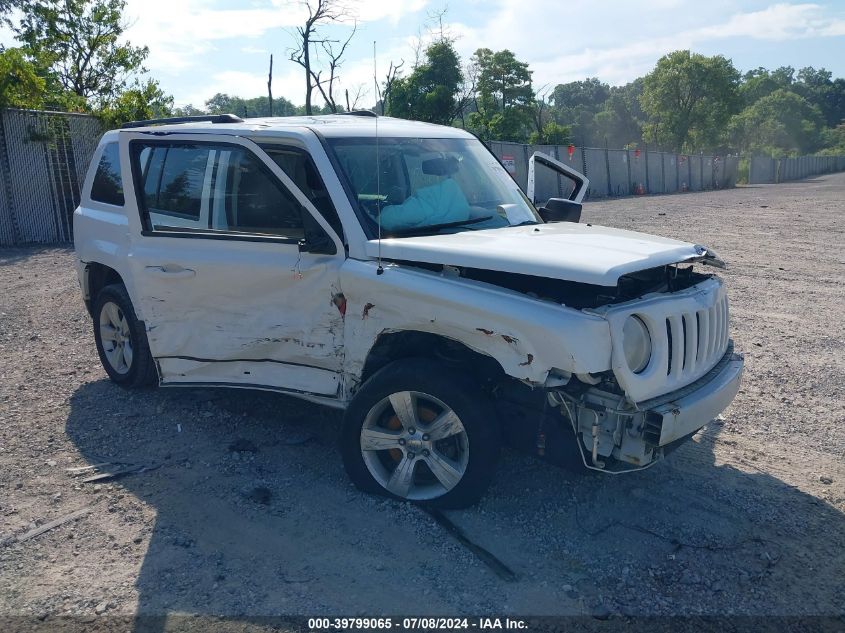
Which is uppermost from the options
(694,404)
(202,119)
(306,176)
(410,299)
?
(202,119)

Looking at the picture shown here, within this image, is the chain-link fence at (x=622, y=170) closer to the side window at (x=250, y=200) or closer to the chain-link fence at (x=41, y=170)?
the chain-link fence at (x=41, y=170)

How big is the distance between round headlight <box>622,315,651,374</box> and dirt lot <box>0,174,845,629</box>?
91 cm

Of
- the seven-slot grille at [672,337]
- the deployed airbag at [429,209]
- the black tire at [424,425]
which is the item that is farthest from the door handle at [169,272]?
the seven-slot grille at [672,337]

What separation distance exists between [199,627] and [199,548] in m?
0.65

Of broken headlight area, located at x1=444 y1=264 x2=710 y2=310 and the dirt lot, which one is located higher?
broken headlight area, located at x1=444 y1=264 x2=710 y2=310

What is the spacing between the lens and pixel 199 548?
3705mm

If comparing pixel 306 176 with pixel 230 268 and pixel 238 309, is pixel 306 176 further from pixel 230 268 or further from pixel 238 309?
pixel 238 309

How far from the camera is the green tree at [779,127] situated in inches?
4001

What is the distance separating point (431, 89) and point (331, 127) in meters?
27.6

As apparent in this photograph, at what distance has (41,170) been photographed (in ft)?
49.8

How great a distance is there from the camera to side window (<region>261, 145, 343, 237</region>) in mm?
4296

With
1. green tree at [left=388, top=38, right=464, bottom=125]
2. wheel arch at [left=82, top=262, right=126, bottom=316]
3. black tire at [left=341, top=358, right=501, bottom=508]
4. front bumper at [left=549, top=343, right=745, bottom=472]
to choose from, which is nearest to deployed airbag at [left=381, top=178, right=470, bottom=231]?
black tire at [left=341, top=358, right=501, bottom=508]

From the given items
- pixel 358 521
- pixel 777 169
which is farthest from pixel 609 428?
pixel 777 169

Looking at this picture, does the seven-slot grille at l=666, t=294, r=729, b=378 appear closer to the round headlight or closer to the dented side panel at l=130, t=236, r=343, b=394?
the round headlight
